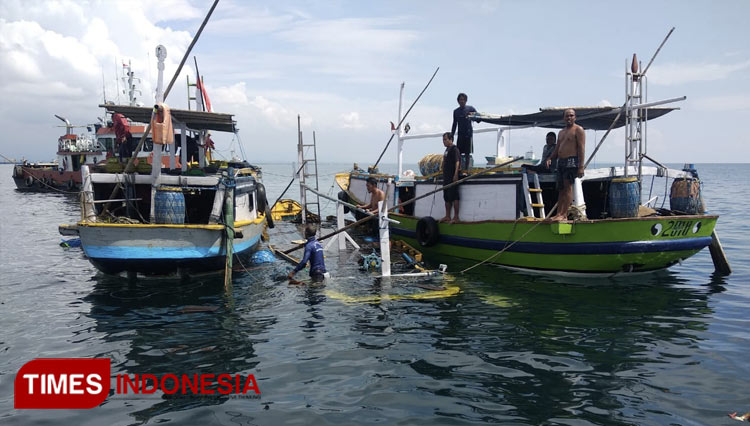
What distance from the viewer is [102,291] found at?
11.6 meters

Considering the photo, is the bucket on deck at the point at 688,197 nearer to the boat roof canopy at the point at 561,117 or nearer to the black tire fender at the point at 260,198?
the boat roof canopy at the point at 561,117

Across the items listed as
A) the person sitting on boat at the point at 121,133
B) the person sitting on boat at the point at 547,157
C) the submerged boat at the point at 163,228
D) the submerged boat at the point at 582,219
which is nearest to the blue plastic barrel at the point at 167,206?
the submerged boat at the point at 163,228

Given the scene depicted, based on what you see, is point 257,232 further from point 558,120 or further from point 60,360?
point 558,120

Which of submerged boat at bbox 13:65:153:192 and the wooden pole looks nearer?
the wooden pole

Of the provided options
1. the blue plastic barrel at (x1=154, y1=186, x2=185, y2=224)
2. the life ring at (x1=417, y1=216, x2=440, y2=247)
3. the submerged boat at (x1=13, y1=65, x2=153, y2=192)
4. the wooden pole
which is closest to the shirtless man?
the life ring at (x1=417, y1=216, x2=440, y2=247)

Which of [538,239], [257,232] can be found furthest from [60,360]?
[538,239]

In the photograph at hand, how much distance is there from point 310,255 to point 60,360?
17.9ft

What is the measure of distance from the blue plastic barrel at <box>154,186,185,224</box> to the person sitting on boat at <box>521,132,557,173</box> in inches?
362

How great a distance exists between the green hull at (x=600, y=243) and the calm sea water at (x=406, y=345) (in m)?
0.52

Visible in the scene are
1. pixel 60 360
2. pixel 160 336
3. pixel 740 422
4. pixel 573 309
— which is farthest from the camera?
pixel 573 309

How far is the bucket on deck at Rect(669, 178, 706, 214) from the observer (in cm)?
1264

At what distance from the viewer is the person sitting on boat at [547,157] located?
13236mm

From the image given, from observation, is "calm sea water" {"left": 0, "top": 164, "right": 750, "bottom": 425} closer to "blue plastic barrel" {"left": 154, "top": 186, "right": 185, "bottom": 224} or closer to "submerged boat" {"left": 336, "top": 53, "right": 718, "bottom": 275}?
"submerged boat" {"left": 336, "top": 53, "right": 718, "bottom": 275}

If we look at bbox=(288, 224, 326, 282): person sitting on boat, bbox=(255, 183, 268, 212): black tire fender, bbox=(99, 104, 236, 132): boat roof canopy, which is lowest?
bbox=(288, 224, 326, 282): person sitting on boat
